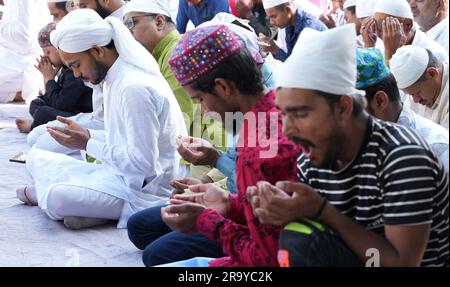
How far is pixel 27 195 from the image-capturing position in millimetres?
4648

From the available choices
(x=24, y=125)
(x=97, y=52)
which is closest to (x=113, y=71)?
(x=97, y=52)

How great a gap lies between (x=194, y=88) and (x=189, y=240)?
2.50 feet

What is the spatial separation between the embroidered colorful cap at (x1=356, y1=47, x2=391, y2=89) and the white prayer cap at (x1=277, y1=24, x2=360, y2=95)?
734 mm

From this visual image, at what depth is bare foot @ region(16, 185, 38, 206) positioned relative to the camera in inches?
182

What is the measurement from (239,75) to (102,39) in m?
1.68

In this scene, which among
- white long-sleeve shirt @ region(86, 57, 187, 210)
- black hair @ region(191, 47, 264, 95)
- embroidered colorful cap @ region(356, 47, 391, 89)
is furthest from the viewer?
white long-sleeve shirt @ region(86, 57, 187, 210)

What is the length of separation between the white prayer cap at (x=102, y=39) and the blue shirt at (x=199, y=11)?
3.02 metres

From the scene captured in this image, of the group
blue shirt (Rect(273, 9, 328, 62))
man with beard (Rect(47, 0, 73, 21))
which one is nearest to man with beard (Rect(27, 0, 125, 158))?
man with beard (Rect(47, 0, 73, 21))

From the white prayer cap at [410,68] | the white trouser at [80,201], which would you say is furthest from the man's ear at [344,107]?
the white trouser at [80,201]

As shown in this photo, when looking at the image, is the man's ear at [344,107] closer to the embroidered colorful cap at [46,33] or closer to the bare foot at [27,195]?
the bare foot at [27,195]

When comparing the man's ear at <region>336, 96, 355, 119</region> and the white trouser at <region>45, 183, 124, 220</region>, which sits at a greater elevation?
the man's ear at <region>336, 96, 355, 119</region>

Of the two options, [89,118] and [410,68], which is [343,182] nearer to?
[410,68]

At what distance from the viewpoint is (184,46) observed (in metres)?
2.74

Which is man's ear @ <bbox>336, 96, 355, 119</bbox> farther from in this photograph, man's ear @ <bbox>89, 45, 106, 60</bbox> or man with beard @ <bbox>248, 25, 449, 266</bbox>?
man's ear @ <bbox>89, 45, 106, 60</bbox>
